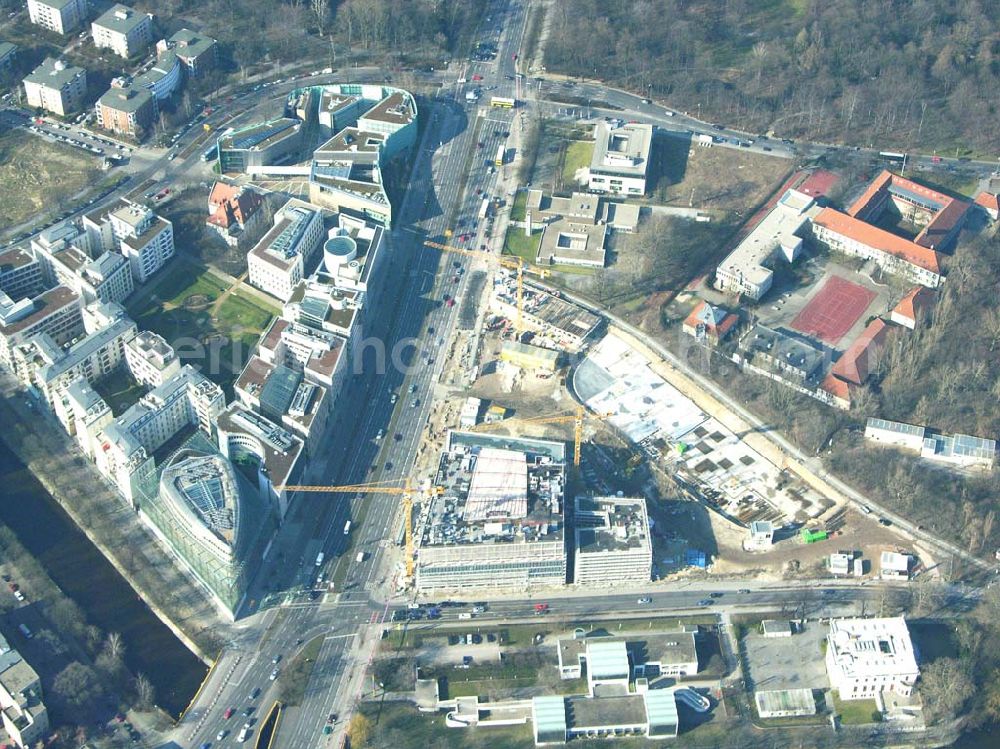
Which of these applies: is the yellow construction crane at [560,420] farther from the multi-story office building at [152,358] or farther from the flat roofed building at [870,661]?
the flat roofed building at [870,661]

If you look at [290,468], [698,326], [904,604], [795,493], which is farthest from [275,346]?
[904,604]

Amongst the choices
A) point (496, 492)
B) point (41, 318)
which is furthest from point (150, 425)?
point (496, 492)

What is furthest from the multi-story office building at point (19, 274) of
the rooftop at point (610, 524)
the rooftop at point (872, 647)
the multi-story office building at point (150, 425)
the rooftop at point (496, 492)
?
the rooftop at point (872, 647)

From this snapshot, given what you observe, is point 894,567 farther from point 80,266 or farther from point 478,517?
point 80,266

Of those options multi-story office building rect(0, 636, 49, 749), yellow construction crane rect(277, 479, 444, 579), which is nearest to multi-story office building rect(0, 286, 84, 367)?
yellow construction crane rect(277, 479, 444, 579)

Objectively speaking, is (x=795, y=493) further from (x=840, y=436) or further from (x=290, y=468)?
(x=290, y=468)

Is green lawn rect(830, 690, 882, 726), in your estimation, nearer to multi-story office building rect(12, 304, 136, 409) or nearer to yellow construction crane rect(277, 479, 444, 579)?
yellow construction crane rect(277, 479, 444, 579)
